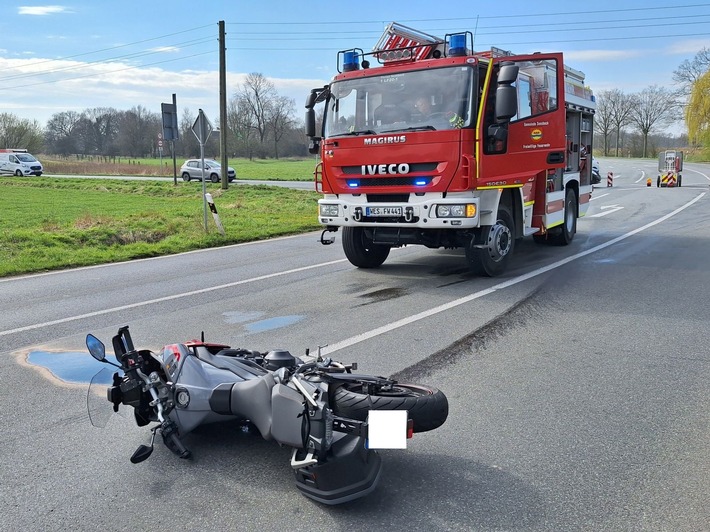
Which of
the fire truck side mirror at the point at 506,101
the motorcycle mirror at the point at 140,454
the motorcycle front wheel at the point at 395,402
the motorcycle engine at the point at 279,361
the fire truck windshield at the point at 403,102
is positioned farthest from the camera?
the fire truck windshield at the point at 403,102

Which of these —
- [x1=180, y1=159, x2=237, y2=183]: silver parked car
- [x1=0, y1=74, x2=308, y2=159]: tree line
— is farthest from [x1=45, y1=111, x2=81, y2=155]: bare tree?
[x1=180, y1=159, x2=237, y2=183]: silver parked car

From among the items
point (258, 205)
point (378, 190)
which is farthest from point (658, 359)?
point (258, 205)

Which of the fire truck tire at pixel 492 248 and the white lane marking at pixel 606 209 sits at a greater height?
the white lane marking at pixel 606 209

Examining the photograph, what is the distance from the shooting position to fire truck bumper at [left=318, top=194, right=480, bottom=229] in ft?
26.9

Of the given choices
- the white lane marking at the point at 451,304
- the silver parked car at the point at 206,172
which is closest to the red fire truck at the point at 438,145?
the white lane marking at the point at 451,304

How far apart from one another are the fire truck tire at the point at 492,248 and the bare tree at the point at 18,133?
7944cm

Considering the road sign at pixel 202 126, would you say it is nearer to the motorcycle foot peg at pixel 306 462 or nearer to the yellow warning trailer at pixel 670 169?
the motorcycle foot peg at pixel 306 462

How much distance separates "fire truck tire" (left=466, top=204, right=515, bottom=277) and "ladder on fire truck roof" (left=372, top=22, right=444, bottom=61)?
268 cm

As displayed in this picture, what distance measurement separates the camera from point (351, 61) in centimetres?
952

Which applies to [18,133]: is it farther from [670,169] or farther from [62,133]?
[670,169]

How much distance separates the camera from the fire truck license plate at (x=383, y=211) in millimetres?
8578

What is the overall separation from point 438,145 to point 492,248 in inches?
65.8

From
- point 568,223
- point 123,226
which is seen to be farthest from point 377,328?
point 123,226

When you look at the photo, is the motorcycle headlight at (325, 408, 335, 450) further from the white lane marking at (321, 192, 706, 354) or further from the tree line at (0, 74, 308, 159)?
the tree line at (0, 74, 308, 159)
